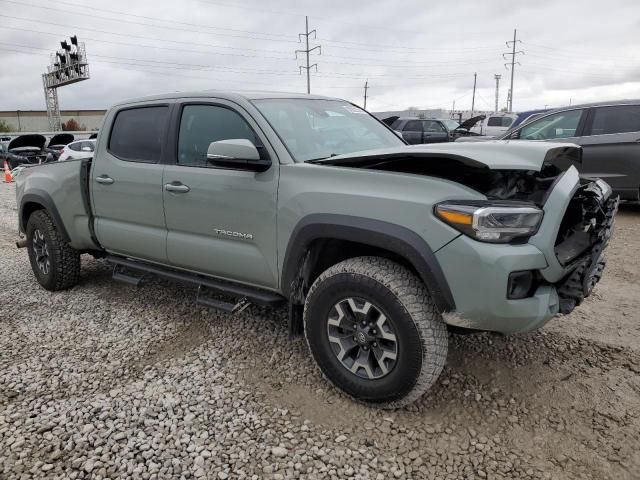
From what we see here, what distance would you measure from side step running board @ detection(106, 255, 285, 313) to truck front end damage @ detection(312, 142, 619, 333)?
1.08m

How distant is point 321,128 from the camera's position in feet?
11.7

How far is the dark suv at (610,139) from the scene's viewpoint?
23.9ft

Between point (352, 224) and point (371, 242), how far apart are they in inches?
5.7

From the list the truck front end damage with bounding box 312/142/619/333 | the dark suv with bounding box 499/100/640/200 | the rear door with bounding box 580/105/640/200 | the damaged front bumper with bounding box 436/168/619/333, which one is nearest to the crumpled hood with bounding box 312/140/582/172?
the truck front end damage with bounding box 312/142/619/333

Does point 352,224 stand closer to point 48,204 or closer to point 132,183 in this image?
point 132,183

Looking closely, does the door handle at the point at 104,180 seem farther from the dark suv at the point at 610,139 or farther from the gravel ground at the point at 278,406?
the dark suv at the point at 610,139

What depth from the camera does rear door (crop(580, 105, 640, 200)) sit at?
23.9 feet

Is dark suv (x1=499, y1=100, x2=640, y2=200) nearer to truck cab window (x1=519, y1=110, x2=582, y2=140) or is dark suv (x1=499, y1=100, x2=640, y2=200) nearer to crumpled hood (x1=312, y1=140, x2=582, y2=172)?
truck cab window (x1=519, y1=110, x2=582, y2=140)

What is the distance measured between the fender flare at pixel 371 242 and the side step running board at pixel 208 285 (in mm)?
237

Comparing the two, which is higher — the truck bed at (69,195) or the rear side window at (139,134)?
the rear side window at (139,134)

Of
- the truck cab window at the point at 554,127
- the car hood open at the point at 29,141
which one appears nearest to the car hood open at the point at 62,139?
the car hood open at the point at 29,141

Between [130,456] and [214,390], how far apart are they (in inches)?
25.7

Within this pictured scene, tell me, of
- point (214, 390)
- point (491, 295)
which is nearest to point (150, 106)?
point (214, 390)

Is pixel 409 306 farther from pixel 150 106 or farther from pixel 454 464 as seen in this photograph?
pixel 150 106
